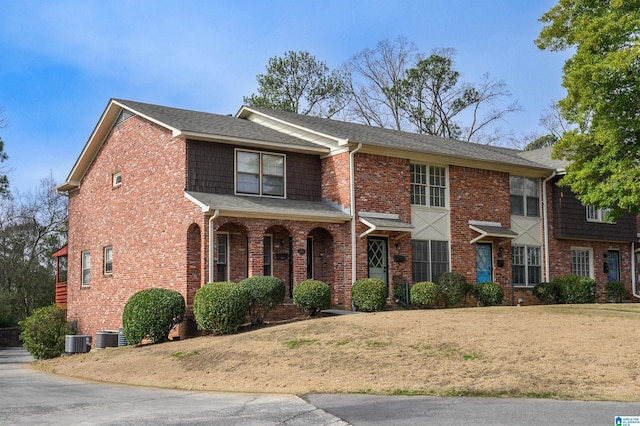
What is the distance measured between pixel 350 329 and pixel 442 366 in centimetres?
366

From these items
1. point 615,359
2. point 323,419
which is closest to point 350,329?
point 615,359

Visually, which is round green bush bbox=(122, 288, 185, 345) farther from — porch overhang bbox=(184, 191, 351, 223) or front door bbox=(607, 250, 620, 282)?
front door bbox=(607, 250, 620, 282)

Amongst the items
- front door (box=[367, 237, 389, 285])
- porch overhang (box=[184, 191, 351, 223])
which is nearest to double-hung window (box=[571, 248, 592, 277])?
front door (box=[367, 237, 389, 285])

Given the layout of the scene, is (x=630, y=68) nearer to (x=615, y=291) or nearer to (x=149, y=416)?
(x=615, y=291)

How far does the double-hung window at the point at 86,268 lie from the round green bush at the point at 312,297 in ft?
33.5

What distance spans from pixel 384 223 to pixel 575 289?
835cm

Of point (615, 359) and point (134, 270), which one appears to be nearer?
point (615, 359)

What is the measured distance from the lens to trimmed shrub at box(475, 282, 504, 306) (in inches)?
980

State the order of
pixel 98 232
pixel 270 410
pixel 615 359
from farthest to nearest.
→ pixel 98 232
pixel 615 359
pixel 270 410

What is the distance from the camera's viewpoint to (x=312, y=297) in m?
21.0

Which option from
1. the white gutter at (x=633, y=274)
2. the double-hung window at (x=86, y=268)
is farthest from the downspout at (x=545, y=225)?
the double-hung window at (x=86, y=268)

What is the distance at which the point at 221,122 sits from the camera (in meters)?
25.2

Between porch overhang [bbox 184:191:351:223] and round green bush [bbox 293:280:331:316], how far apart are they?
7.08ft

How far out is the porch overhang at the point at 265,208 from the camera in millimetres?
20969
